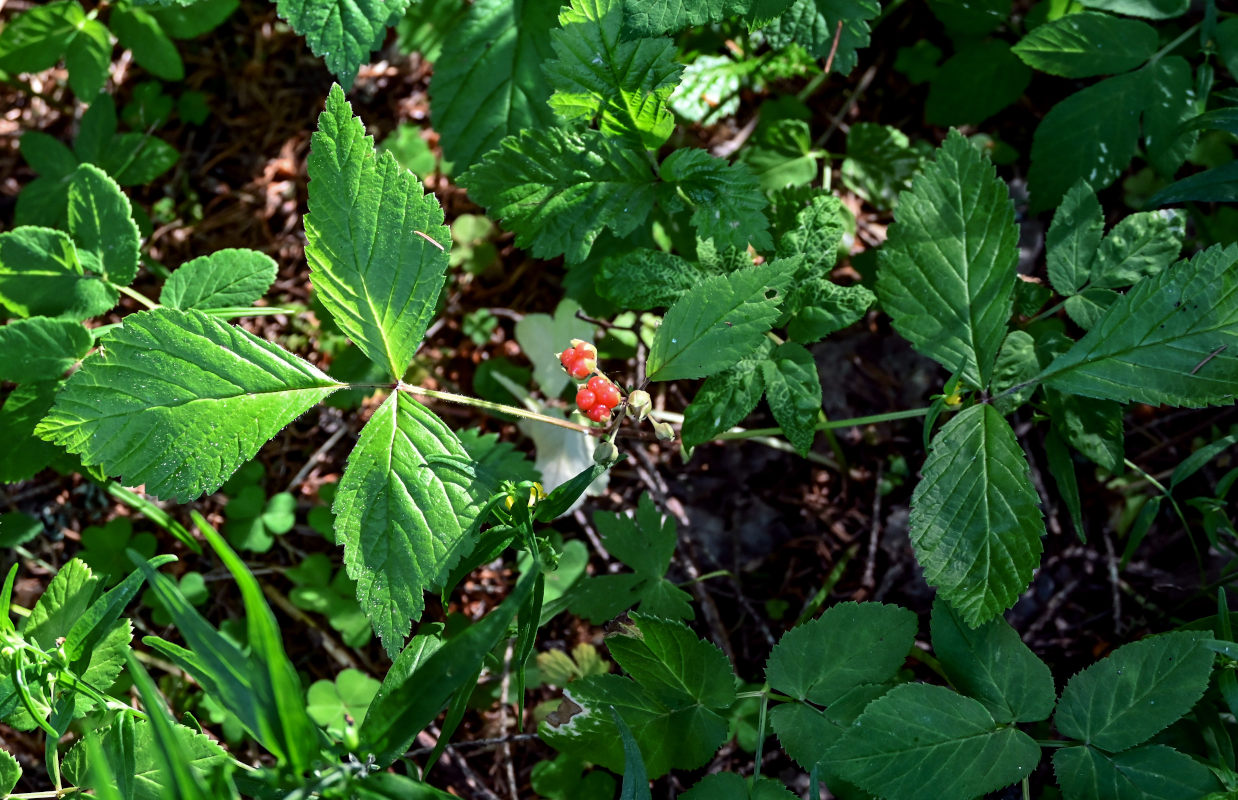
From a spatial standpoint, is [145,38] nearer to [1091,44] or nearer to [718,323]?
[718,323]

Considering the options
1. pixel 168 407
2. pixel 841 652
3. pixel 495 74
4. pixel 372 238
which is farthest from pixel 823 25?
pixel 168 407

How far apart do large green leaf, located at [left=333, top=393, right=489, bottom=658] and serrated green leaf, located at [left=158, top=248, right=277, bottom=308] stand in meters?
0.68

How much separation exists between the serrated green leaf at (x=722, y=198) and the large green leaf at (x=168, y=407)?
1.03 m

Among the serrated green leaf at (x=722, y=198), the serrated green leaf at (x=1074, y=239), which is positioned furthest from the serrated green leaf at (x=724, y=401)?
the serrated green leaf at (x=1074, y=239)

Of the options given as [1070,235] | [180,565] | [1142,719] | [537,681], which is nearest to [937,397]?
[1070,235]

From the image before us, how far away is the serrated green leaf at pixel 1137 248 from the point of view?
2020 millimetres

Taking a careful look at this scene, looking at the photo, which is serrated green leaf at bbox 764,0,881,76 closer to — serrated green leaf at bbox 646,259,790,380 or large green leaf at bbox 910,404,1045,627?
serrated green leaf at bbox 646,259,790,380

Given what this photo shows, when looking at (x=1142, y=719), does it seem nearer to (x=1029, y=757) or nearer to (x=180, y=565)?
(x=1029, y=757)

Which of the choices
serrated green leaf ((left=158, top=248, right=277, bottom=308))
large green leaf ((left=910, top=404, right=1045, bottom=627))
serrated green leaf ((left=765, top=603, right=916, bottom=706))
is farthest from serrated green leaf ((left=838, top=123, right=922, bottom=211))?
serrated green leaf ((left=158, top=248, right=277, bottom=308))

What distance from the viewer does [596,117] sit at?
1.98 metres

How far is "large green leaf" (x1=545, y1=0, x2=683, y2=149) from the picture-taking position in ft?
6.09

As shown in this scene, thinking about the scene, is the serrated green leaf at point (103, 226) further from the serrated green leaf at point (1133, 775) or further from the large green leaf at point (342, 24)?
the serrated green leaf at point (1133, 775)

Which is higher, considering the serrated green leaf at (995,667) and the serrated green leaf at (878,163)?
the serrated green leaf at (878,163)

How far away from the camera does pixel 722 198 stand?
1.97m
